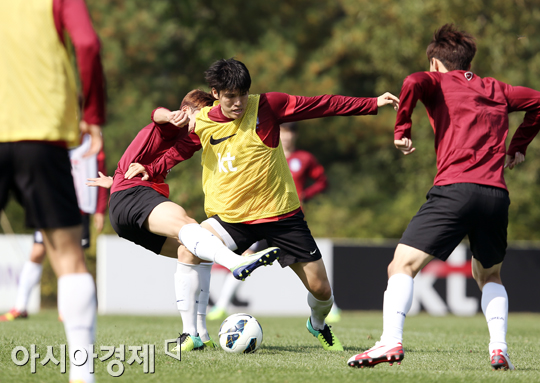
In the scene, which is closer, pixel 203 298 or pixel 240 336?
pixel 240 336

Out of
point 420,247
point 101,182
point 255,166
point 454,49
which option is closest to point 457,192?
point 420,247

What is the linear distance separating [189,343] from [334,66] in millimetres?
20461

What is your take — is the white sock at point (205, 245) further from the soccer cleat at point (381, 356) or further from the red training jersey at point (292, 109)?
the soccer cleat at point (381, 356)

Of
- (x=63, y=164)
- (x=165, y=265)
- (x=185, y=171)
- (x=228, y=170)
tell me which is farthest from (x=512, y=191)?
(x=63, y=164)

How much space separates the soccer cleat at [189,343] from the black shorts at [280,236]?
753mm

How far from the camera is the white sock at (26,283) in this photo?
8.82 metres

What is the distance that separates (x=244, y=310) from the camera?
42.3 feet

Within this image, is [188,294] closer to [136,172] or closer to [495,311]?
[136,172]

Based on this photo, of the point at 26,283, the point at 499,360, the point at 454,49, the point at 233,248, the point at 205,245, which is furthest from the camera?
the point at 26,283

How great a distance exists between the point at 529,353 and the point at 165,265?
27.7ft

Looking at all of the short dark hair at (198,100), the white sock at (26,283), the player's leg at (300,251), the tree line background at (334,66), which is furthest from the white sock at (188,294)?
the tree line background at (334,66)

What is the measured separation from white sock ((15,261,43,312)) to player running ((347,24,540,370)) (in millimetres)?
5887

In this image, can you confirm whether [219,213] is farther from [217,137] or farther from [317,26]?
[317,26]

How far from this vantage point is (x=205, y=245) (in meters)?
4.71
